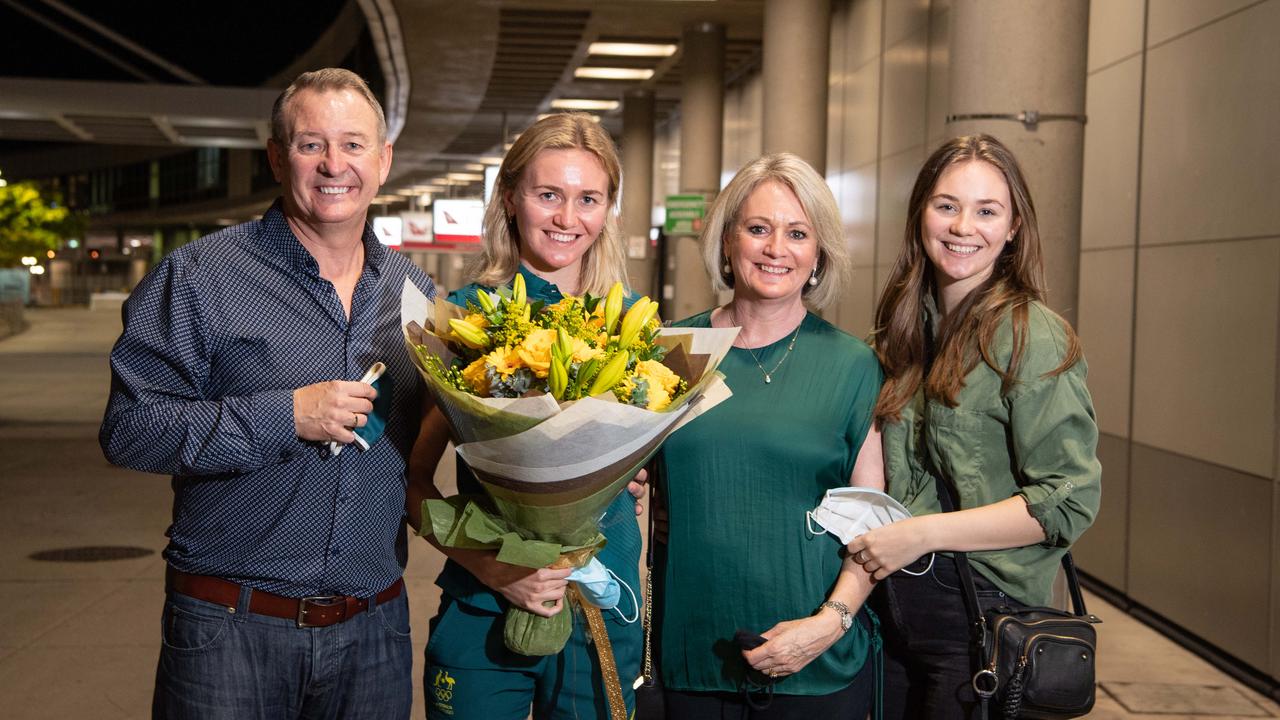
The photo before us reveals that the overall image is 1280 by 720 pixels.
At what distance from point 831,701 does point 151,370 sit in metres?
1.67

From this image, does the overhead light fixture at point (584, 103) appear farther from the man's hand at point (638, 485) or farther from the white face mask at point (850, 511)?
the white face mask at point (850, 511)

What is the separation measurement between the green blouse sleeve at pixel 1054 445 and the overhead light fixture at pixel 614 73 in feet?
67.9

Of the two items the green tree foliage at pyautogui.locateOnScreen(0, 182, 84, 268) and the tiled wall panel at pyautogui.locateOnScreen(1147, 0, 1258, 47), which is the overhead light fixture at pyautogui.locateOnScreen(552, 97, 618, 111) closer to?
the green tree foliage at pyautogui.locateOnScreen(0, 182, 84, 268)

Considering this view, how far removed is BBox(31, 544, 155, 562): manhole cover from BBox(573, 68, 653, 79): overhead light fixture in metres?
16.1

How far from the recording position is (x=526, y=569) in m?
2.46

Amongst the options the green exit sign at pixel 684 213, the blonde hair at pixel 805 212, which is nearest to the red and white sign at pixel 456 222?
the green exit sign at pixel 684 213

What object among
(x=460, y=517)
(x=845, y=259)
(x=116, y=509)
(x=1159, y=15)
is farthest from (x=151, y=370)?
(x=116, y=509)

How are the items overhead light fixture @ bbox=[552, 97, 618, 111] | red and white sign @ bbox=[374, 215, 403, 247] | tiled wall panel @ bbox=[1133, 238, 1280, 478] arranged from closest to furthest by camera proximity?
tiled wall panel @ bbox=[1133, 238, 1280, 478] → overhead light fixture @ bbox=[552, 97, 618, 111] → red and white sign @ bbox=[374, 215, 403, 247]

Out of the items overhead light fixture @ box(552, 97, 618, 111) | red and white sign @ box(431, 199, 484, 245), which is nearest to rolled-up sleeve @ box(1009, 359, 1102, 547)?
red and white sign @ box(431, 199, 484, 245)

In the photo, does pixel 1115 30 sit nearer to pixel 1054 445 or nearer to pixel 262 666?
pixel 1054 445

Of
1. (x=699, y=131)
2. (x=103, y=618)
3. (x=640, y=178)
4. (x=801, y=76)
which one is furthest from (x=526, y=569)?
(x=640, y=178)

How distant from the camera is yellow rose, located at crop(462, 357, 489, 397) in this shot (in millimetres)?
2188

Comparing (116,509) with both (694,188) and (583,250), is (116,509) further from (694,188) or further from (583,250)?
(694,188)

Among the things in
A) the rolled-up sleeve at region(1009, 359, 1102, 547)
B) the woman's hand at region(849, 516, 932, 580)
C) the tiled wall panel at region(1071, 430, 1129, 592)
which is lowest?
the tiled wall panel at region(1071, 430, 1129, 592)
